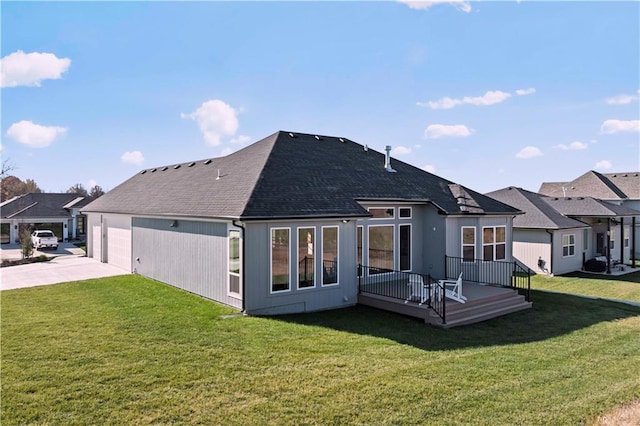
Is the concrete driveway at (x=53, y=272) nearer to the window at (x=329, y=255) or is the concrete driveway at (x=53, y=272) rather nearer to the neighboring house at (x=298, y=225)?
the neighboring house at (x=298, y=225)

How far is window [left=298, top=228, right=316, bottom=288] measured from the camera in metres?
11.4

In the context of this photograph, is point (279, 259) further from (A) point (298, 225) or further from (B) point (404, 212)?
(B) point (404, 212)

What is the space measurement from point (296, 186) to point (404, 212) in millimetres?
4387

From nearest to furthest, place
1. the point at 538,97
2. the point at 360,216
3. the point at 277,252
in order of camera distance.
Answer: the point at 277,252 → the point at 360,216 → the point at 538,97

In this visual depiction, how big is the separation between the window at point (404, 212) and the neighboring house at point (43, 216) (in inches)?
1296

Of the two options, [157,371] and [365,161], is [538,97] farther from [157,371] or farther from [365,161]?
[157,371]

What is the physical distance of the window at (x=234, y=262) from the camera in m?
11.0

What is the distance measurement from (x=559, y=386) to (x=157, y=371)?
6771 mm

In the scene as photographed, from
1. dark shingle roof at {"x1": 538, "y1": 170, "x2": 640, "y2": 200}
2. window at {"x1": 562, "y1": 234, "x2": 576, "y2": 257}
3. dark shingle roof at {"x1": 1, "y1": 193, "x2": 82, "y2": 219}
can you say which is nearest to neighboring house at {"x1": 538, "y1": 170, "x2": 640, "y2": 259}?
dark shingle roof at {"x1": 538, "y1": 170, "x2": 640, "y2": 200}

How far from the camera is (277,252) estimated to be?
1098cm

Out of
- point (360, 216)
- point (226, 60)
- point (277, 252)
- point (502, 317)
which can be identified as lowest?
point (502, 317)

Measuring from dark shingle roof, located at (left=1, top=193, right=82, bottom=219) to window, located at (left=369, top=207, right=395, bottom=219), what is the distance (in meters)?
34.1

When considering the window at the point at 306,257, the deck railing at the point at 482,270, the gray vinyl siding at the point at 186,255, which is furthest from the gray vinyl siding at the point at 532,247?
the gray vinyl siding at the point at 186,255

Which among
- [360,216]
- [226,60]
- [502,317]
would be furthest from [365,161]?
[502,317]
